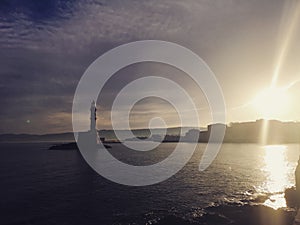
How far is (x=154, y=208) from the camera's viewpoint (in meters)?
45.1

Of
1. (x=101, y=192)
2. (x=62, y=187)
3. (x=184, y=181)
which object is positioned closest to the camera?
(x=101, y=192)

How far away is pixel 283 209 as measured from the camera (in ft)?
148

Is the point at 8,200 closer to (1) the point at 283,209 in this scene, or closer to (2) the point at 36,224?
(2) the point at 36,224

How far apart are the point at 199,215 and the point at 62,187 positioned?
36.7 metres

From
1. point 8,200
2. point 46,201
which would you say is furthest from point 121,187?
point 8,200

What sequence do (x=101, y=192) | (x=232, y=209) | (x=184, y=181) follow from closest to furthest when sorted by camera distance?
(x=232, y=209) → (x=101, y=192) → (x=184, y=181)

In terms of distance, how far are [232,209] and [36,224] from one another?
3091 cm

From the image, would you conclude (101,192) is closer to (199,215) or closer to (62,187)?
(62,187)

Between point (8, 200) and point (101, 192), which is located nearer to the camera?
point (8, 200)

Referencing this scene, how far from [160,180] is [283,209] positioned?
36665mm

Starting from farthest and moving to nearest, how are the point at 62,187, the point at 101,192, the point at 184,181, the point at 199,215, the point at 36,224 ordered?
the point at 184,181 < the point at 62,187 < the point at 101,192 < the point at 199,215 < the point at 36,224

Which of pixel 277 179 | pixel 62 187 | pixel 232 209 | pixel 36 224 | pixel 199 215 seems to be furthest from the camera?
pixel 277 179

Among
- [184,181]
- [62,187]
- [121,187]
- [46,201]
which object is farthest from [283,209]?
[62,187]

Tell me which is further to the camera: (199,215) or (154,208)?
(154,208)
